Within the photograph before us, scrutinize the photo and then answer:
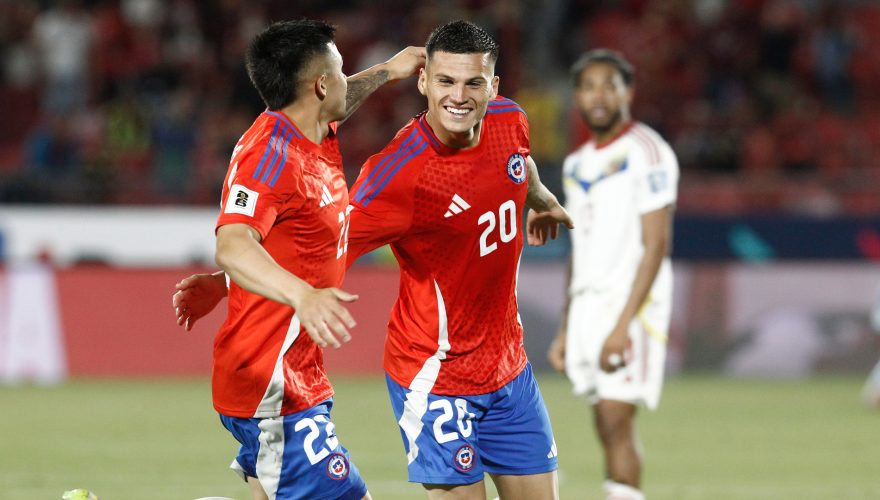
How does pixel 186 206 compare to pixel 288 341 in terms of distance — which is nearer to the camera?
pixel 288 341

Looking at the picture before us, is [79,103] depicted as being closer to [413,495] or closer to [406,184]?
[413,495]

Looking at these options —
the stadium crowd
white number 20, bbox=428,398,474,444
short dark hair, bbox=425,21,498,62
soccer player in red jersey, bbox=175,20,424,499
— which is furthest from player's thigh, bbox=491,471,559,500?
the stadium crowd

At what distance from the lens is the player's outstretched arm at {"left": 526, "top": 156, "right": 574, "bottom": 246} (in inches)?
215

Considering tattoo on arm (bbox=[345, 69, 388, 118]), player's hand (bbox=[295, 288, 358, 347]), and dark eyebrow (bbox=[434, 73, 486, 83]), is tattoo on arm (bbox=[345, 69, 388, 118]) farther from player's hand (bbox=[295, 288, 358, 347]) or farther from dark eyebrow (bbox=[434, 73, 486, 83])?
player's hand (bbox=[295, 288, 358, 347])

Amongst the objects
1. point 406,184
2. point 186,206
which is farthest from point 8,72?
point 406,184

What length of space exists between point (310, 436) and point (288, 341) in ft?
1.11

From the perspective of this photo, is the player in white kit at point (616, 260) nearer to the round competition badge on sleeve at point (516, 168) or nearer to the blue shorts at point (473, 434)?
the blue shorts at point (473, 434)

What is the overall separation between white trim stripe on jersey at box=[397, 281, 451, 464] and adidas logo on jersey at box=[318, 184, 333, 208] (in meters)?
0.66

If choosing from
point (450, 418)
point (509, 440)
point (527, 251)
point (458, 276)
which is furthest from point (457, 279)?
point (527, 251)

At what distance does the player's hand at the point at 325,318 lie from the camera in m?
3.70

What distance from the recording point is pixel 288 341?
4.61m

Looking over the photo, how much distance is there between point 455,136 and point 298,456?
131cm

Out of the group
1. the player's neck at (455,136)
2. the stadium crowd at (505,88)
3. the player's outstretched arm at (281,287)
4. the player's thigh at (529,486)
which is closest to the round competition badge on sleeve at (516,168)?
the player's neck at (455,136)

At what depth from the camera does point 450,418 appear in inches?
199
